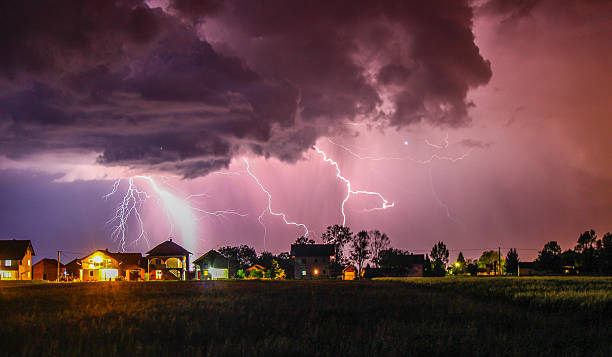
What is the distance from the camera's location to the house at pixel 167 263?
9638 cm

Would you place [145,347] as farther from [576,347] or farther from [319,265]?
[319,265]

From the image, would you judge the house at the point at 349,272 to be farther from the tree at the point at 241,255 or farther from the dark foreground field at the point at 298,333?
the dark foreground field at the point at 298,333

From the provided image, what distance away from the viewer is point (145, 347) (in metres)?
9.72

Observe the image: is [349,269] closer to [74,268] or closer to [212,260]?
[212,260]

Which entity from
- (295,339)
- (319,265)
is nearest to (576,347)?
(295,339)

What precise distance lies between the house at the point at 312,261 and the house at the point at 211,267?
1560 cm

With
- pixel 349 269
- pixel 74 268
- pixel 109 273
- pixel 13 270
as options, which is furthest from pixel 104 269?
pixel 349 269

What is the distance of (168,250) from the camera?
98000 millimetres

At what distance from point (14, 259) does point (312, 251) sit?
5608cm

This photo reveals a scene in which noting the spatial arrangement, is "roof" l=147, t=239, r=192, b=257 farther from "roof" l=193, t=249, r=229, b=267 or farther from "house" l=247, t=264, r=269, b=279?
"house" l=247, t=264, r=269, b=279

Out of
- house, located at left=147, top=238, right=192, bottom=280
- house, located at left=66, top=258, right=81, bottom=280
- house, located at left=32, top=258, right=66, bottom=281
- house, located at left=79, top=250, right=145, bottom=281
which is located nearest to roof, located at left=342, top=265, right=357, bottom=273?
house, located at left=147, top=238, right=192, bottom=280

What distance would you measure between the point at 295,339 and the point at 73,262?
112189 mm

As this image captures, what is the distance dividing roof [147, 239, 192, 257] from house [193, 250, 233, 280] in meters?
7.70

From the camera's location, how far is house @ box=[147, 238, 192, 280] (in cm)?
9638
